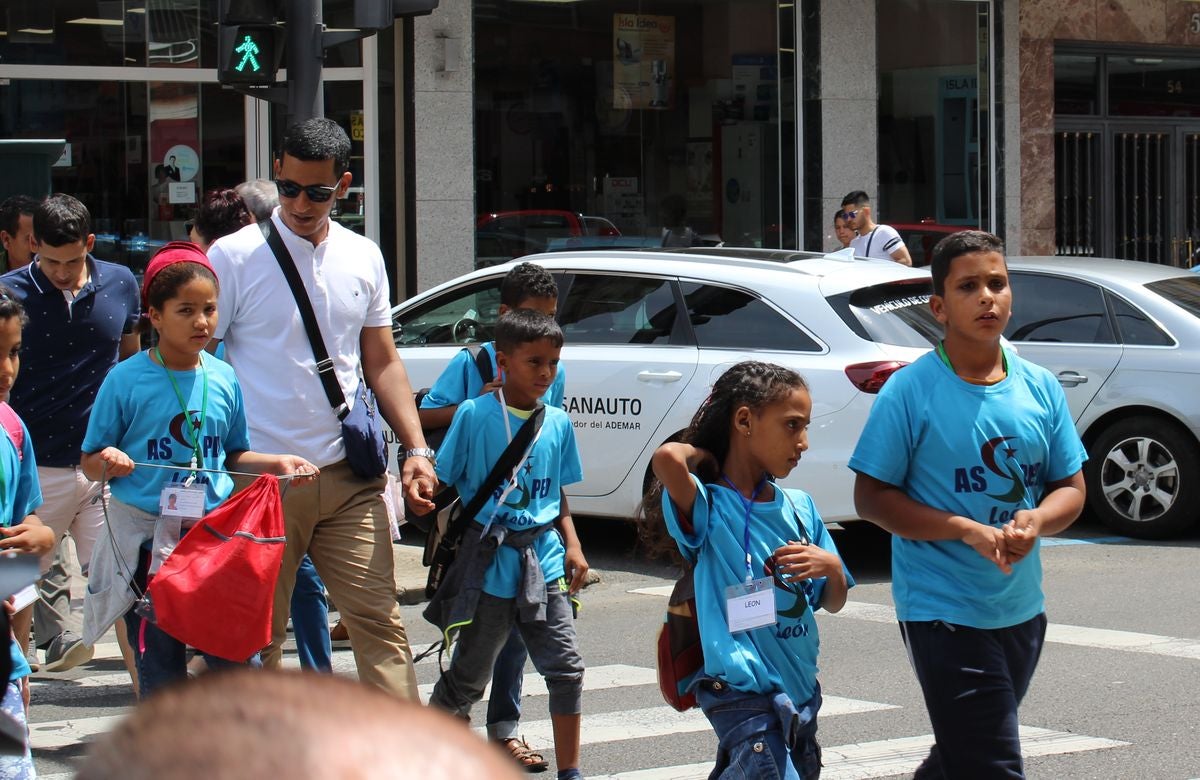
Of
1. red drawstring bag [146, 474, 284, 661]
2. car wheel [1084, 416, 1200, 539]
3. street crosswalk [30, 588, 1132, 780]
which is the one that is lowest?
street crosswalk [30, 588, 1132, 780]

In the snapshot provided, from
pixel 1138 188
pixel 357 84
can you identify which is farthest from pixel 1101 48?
pixel 357 84

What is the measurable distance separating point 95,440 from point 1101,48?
16.1 m

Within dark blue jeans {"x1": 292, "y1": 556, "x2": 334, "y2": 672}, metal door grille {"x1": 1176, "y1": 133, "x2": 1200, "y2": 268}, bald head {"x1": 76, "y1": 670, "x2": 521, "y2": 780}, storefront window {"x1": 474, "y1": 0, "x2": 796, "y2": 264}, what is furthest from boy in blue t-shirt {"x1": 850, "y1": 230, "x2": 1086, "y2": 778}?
metal door grille {"x1": 1176, "y1": 133, "x2": 1200, "y2": 268}

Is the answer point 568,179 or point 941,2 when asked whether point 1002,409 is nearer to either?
point 568,179

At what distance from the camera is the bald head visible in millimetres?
714

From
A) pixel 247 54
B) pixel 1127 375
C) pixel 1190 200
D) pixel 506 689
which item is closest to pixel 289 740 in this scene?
pixel 506 689

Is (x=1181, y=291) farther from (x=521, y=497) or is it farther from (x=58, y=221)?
(x=58, y=221)

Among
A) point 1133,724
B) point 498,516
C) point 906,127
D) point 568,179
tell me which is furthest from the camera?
point 906,127

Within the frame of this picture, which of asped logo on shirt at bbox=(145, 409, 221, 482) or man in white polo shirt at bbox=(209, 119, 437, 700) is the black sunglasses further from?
asped logo on shirt at bbox=(145, 409, 221, 482)

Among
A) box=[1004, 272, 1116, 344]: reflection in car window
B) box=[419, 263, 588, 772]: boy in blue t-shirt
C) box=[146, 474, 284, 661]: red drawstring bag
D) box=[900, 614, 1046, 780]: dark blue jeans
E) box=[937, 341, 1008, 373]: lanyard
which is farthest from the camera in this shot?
box=[1004, 272, 1116, 344]: reflection in car window

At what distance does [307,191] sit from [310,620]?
1.48m

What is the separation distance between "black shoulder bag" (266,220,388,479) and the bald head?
13.6 ft

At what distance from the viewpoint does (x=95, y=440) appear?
15.8 feet

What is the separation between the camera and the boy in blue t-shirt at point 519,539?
5.06m
